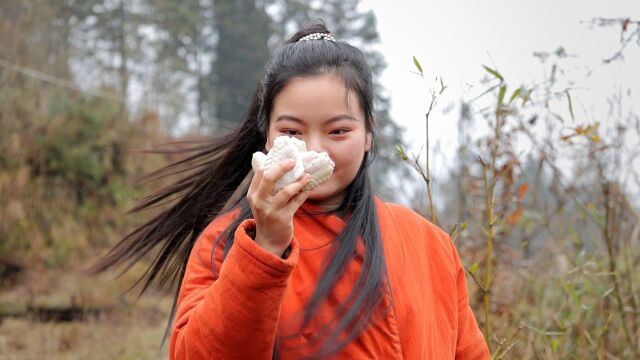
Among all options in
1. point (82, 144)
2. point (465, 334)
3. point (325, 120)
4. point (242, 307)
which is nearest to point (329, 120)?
point (325, 120)

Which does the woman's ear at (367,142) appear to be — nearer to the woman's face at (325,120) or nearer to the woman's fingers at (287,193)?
the woman's face at (325,120)

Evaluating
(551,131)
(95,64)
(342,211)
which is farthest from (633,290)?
(95,64)

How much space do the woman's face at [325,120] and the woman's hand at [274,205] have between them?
1.03ft

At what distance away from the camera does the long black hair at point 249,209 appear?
1.73 metres

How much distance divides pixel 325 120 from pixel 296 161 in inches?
13.7

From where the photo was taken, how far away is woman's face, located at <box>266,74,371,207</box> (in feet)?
5.63

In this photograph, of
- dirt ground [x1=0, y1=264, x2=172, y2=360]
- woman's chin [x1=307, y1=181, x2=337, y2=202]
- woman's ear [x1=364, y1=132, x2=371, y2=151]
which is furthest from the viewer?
dirt ground [x1=0, y1=264, x2=172, y2=360]

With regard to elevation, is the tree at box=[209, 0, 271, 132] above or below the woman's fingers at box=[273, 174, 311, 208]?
above

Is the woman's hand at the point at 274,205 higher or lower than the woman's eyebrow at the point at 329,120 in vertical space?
lower

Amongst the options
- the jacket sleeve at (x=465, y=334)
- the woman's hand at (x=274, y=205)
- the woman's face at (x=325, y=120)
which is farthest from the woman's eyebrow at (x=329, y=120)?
the jacket sleeve at (x=465, y=334)

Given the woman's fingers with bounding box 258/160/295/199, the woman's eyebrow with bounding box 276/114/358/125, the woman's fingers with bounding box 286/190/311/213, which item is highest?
the woman's eyebrow with bounding box 276/114/358/125

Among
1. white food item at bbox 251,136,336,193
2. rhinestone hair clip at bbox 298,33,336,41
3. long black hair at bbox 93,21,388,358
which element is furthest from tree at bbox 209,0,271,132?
white food item at bbox 251,136,336,193

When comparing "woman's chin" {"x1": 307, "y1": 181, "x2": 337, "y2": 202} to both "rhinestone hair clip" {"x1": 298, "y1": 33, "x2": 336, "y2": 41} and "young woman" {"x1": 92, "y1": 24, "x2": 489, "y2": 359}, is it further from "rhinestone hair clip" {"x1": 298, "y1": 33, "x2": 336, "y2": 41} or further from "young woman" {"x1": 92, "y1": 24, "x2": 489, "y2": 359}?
"rhinestone hair clip" {"x1": 298, "y1": 33, "x2": 336, "y2": 41}

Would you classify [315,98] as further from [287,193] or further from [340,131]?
[287,193]
